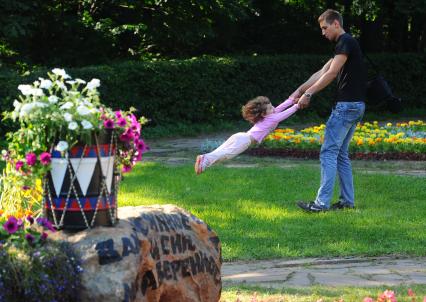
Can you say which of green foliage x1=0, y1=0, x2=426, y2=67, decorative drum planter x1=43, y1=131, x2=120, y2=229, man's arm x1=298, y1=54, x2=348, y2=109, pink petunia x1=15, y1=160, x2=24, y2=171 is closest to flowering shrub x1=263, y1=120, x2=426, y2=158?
man's arm x1=298, y1=54, x2=348, y2=109

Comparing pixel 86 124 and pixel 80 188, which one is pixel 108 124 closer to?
pixel 86 124

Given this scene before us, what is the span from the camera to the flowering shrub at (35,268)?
12.1ft

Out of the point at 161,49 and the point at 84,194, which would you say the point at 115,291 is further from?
the point at 161,49

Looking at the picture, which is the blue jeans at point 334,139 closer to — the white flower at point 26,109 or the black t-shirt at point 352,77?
the black t-shirt at point 352,77

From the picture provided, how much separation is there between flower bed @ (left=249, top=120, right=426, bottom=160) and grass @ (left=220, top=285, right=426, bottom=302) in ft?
22.9

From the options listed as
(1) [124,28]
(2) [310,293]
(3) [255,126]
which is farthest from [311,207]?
(1) [124,28]

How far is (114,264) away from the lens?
3932 millimetres

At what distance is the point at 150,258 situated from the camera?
430 centimetres

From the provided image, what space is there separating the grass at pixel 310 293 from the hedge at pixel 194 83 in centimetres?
897

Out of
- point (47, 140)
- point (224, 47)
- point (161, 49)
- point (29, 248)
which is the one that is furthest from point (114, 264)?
point (224, 47)

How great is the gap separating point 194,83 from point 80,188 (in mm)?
13997

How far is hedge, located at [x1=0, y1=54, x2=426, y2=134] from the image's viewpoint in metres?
16.2

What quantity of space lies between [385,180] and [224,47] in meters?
13.3

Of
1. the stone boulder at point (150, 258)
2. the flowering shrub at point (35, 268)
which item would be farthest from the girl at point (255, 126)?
the flowering shrub at point (35, 268)
